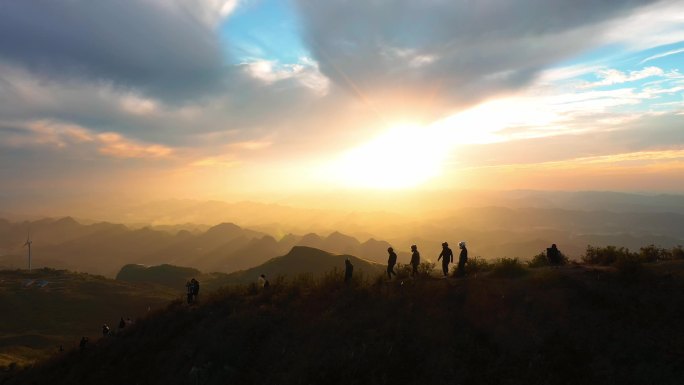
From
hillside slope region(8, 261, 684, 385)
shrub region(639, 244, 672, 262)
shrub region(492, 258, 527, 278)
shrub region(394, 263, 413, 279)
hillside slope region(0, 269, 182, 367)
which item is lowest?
hillside slope region(0, 269, 182, 367)

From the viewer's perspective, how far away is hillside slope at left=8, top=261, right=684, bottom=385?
11.8 meters

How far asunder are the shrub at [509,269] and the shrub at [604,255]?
3423mm

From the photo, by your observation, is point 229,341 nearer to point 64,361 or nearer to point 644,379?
point 64,361

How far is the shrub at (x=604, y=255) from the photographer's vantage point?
1727 centimetres

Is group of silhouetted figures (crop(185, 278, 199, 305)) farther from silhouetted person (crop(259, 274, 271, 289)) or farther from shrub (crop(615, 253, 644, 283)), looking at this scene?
shrub (crop(615, 253, 644, 283))

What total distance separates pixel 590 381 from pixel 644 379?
1.37 meters

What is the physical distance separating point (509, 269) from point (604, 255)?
4.86 m

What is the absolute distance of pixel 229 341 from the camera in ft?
56.2

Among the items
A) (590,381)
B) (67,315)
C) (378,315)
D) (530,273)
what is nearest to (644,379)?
(590,381)

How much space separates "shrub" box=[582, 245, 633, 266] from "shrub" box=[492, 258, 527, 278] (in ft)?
11.2

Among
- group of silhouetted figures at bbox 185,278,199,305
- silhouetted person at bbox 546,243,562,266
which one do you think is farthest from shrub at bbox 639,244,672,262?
group of silhouetted figures at bbox 185,278,199,305

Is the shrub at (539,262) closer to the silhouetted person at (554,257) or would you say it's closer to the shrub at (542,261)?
the shrub at (542,261)

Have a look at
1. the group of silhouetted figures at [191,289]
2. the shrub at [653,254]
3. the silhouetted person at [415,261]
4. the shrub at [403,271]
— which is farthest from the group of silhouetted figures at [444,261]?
the group of silhouetted figures at [191,289]

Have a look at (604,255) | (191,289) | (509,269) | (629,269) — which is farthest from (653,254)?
(191,289)
